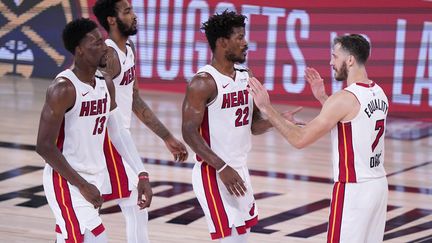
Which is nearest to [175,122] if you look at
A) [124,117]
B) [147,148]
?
[147,148]

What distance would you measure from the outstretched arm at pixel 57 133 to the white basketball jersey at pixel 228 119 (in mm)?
868

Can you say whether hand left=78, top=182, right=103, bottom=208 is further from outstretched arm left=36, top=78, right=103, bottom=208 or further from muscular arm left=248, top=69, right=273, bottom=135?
muscular arm left=248, top=69, right=273, bottom=135

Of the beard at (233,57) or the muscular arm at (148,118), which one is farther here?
the muscular arm at (148,118)

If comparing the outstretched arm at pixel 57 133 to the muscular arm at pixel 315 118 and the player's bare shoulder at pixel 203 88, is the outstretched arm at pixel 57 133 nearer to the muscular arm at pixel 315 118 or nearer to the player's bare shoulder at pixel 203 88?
the player's bare shoulder at pixel 203 88

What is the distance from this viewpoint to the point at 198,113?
6.32 m

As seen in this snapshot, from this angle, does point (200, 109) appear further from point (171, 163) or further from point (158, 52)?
point (158, 52)

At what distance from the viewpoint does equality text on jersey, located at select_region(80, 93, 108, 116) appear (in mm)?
5965

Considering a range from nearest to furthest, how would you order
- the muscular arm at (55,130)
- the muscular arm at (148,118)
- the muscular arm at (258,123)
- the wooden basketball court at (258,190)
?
the muscular arm at (55,130) < the muscular arm at (258,123) < the muscular arm at (148,118) < the wooden basketball court at (258,190)

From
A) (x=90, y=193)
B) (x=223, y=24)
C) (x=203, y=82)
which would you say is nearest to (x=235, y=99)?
(x=203, y=82)

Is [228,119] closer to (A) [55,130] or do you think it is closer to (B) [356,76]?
(B) [356,76]

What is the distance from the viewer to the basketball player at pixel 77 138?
583 centimetres

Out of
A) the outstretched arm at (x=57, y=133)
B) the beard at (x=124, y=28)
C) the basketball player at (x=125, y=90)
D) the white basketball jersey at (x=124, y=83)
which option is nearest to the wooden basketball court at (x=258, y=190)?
the basketball player at (x=125, y=90)

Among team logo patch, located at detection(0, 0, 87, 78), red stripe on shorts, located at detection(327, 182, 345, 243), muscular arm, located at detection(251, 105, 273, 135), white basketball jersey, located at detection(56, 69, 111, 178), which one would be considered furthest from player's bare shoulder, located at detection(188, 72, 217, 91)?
team logo patch, located at detection(0, 0, 87, 78)

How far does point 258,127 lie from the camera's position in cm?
661
